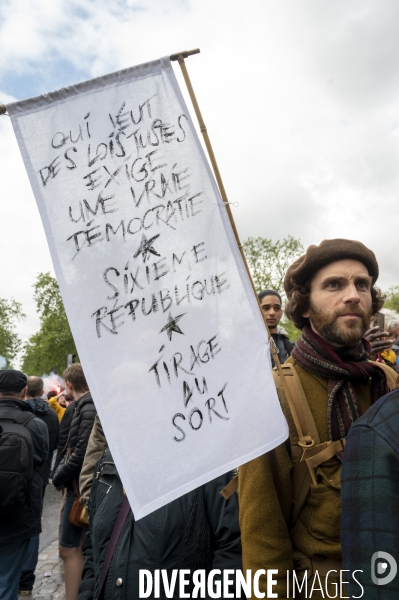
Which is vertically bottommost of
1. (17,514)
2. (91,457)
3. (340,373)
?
(17,514)

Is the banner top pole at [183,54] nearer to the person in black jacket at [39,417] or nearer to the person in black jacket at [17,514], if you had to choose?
the person in black jacket at [17,514]

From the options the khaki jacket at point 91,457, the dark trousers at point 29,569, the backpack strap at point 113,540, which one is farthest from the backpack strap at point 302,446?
the dark trousers at point 29,569

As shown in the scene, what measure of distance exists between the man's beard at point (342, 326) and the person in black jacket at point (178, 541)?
754 millimetres

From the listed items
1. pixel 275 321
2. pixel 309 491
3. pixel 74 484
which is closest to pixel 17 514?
pixel 74 484

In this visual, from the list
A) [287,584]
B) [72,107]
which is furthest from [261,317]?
[72,107]

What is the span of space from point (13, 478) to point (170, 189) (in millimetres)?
2353

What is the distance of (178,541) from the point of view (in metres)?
2.01

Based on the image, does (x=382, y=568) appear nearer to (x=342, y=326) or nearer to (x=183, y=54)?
(x=342, y=326)

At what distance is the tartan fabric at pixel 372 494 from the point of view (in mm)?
1139

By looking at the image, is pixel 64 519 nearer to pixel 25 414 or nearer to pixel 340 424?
pixel 25 414

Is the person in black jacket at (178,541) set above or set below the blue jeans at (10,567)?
above

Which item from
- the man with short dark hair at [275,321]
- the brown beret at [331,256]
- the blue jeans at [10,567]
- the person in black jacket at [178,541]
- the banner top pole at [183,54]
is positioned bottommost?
the blue jeans at [10,567]

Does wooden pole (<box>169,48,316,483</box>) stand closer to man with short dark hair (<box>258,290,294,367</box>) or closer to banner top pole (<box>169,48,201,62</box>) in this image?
banner top pole (<box>169,48,201,62</box>)

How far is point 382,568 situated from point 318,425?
0.78 m
